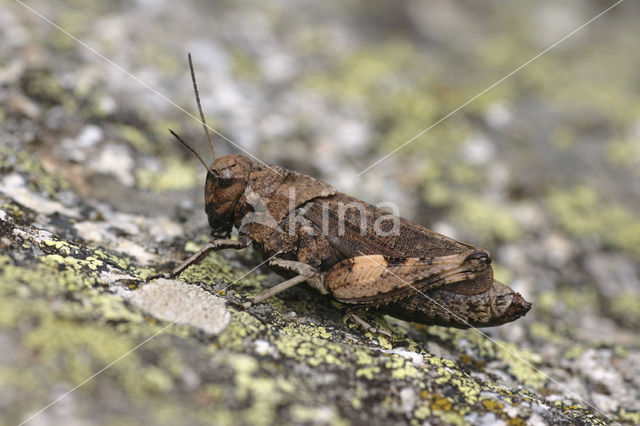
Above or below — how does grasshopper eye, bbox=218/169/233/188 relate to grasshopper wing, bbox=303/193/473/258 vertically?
below

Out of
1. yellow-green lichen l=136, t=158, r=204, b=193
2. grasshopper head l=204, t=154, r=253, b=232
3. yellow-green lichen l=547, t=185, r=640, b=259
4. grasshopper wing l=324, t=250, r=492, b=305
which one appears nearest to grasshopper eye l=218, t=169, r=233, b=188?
grasshopper head l=204, t=154, r=253, b=232

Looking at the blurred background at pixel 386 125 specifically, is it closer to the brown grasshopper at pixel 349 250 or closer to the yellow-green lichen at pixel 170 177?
the yellow-green lichen at pixel 170 177

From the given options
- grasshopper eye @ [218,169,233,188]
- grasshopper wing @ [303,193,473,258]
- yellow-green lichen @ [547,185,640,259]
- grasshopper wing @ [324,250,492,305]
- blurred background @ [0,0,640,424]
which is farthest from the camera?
yellow-green lichen @ [547,185,640,259]

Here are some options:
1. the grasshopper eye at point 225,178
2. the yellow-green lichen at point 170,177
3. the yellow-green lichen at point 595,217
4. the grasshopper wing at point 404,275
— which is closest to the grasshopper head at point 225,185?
the grasshopper eye at point 225,178

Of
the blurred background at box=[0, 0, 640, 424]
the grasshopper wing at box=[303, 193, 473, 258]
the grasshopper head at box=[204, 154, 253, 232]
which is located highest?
the blurred background at box=[0, 0, 640, 424]

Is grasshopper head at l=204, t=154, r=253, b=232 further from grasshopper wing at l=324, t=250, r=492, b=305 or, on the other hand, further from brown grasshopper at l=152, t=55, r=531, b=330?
grasshopper wing at l=324, t=250, r=492, b=305

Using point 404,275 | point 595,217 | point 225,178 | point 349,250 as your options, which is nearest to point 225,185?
point 225,178

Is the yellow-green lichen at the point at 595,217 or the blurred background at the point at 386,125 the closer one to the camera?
the blurred background at the point at 386,125
